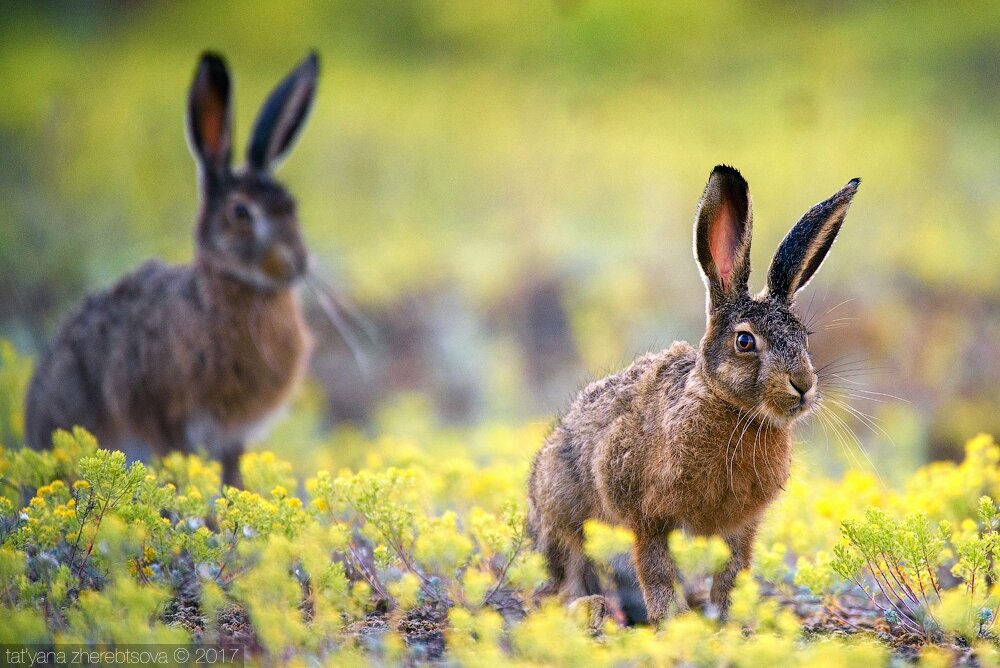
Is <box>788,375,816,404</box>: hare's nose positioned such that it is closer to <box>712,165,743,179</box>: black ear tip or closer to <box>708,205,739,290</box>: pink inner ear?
<box>708,205,739,290</box>: pink inner ear

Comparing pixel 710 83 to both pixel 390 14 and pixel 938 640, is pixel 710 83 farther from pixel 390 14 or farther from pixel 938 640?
pixel 938 640

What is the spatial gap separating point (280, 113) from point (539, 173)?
214 inches

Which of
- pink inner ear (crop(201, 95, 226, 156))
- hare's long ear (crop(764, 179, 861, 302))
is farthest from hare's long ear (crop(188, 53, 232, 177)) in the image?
hare's long ear (crop(764, 179, 861, 302))

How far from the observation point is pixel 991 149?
38.5ft

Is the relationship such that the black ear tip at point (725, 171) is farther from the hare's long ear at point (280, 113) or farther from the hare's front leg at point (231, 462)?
the hare's front leg at point (231, 462)

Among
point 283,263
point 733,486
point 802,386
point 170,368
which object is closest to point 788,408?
point 802,386

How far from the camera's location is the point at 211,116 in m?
6.41

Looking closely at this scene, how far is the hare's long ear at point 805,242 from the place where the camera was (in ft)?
13.2

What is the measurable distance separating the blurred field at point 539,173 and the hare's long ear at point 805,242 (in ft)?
10.9

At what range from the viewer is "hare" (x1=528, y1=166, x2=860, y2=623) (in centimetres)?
393

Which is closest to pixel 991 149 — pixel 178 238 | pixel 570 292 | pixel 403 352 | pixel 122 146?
pixel 570 292

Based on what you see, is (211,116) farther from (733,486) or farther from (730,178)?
(733,486)

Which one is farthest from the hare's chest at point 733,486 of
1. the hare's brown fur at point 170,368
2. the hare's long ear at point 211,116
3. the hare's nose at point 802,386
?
the hare's long ear at point 211,116

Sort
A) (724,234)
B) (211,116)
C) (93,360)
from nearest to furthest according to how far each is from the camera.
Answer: (724,234) < (211,116) < (93,360)
